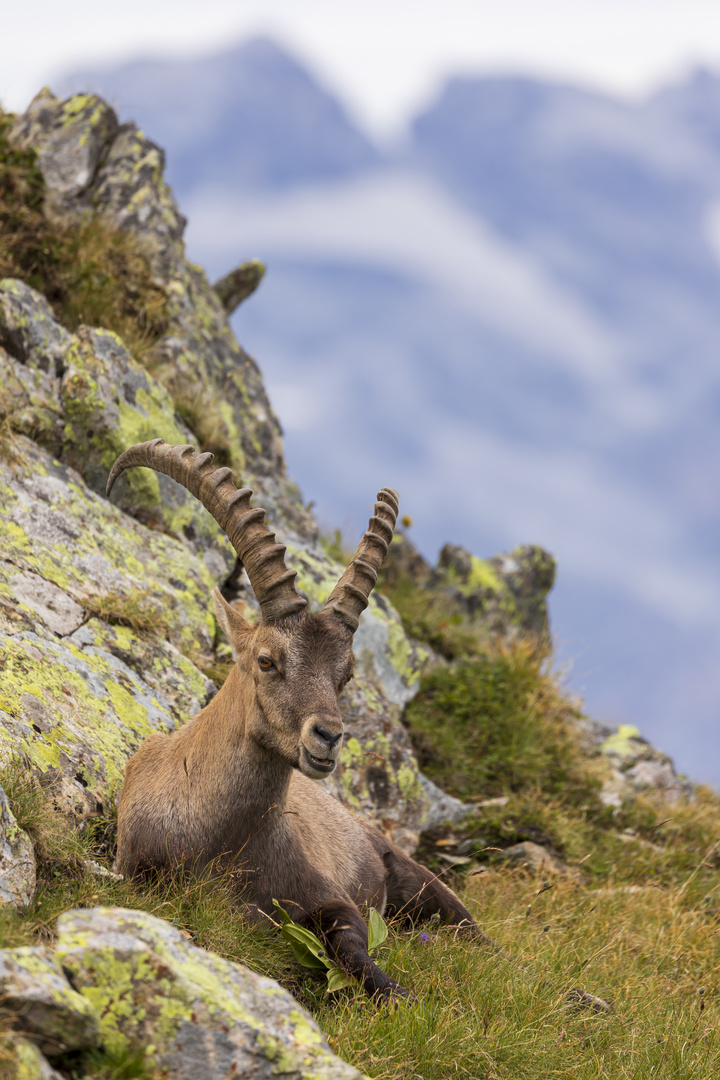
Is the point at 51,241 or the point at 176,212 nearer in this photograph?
the point at 51,241

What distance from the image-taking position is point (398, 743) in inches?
416

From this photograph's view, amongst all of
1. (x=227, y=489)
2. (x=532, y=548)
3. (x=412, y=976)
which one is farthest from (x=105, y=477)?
(x=532, y=548)

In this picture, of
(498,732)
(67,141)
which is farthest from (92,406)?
(67,141)

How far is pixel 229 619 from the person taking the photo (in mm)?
6891

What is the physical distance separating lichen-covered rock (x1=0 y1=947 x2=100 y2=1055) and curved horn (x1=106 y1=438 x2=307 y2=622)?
2871mm

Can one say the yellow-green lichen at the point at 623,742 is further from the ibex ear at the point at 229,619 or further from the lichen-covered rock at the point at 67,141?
the lichen-covered rock at the point at 67,141

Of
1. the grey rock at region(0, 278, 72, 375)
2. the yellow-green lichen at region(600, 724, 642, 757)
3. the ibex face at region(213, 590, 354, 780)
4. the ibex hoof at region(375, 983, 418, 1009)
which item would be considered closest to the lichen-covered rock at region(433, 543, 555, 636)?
the yellow-green lichen at region(600, 724, 642, 757)

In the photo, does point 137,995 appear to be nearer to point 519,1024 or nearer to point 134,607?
point 519,1024

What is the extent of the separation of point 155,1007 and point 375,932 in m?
2.81

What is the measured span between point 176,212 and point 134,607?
30.2 ft

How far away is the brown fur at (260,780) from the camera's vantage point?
596 centimetres

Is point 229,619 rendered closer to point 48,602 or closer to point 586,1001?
point 48,602

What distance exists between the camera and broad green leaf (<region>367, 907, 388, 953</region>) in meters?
6.21

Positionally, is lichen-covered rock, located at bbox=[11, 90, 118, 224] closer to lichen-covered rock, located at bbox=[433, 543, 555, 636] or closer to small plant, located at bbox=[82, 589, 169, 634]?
small plant, located at bbox=[82, 589, 169, 634]
